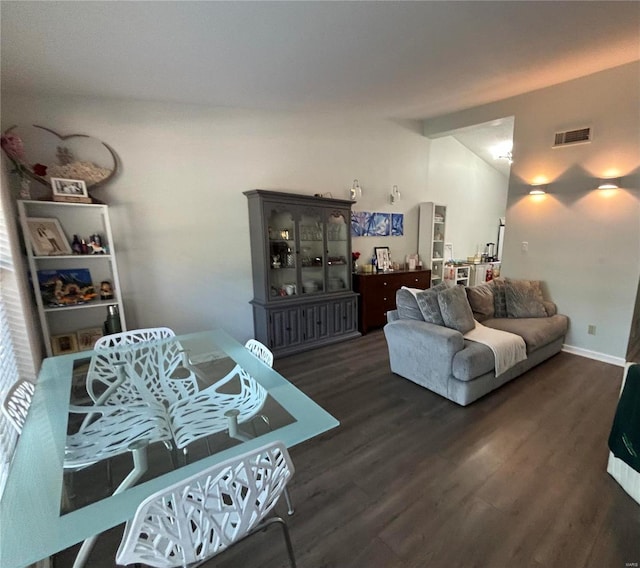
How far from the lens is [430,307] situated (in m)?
2.81

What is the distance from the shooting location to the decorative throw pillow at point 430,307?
110 inches

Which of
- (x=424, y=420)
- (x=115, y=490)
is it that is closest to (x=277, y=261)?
(x=424, y=420)

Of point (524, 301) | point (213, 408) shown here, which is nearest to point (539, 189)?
point (524, 301)

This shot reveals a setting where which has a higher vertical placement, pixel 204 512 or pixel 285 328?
pixel 204 512

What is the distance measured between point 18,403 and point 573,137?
5188 millimetres

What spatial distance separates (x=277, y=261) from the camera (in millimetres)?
3576

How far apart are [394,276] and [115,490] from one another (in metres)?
3.95

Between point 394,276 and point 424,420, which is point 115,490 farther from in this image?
point 394,276

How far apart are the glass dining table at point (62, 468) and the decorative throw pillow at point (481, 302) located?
8.83 ft

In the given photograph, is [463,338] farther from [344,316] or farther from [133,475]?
[133,475]

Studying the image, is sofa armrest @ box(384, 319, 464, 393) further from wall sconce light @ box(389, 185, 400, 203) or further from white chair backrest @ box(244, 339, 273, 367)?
wall sconce light @ box(389, 185, 400, 203)

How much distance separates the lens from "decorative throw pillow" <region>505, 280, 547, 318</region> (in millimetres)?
3494

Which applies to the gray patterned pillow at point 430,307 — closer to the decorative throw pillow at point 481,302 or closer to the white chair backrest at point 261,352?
the decorative throw pillow at point 481,302

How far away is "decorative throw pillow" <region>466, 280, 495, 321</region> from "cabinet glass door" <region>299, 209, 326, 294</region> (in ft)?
5.77
